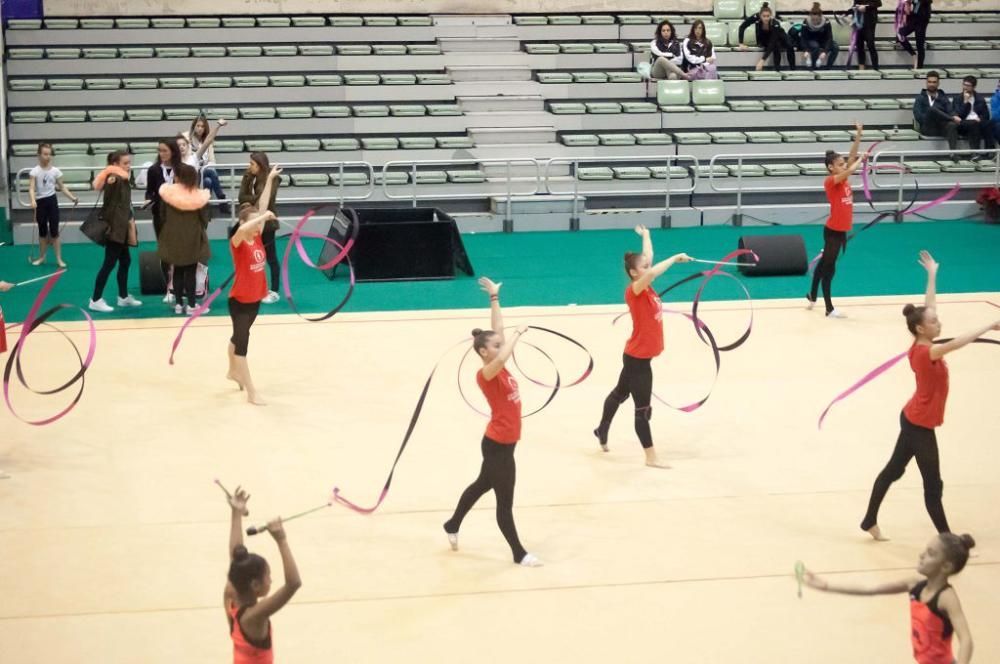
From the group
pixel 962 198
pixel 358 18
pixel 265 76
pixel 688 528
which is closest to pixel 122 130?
pixel 265 76

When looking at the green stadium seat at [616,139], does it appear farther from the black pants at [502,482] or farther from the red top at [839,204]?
the black pants at [502,482]

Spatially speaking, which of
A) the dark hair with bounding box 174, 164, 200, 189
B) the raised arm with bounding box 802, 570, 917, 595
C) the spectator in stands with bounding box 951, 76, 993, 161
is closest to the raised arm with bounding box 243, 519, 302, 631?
the raised arm with bounding box 802, 570, 917, 595

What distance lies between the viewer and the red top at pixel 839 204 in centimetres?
1217

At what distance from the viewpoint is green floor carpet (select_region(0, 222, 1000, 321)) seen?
45.6 ft

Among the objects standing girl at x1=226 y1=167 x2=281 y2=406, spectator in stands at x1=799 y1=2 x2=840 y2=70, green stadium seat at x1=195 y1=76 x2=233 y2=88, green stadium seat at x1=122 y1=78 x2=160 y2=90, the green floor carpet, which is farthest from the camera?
spectator in stands at x1=799 y1=2 x2=840 y2=70

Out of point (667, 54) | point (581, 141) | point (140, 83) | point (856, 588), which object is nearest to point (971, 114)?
point (667, 54)

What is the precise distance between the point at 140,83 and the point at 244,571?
17.6 m

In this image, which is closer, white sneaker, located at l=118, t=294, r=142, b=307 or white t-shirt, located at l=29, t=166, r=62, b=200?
white sneaker, located at l=118, t=294, r=142, b=307

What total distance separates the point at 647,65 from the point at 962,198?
5833mm

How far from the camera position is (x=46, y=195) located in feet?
49.4

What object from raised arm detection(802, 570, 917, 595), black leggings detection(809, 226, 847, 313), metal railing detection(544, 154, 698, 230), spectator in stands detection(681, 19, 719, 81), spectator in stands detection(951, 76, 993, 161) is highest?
spectator in stands detection(681, 19, 719, 81)

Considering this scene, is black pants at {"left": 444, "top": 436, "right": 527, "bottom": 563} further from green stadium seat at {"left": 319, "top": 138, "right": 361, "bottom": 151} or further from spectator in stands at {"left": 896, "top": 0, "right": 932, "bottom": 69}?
spectator in stands at {"left": 896, "top": 0, "right": 932, "bottom": 69}

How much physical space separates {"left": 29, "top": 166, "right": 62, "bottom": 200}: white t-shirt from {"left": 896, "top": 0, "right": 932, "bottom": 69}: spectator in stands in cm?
1564

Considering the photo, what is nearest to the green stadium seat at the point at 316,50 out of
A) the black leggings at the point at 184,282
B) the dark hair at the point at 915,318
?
the black leggings at the point at 184,282
